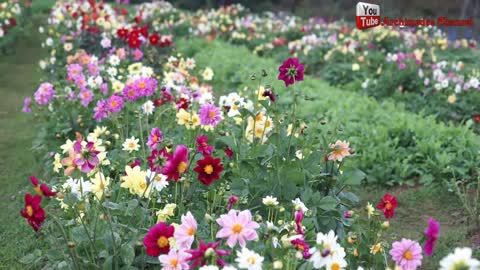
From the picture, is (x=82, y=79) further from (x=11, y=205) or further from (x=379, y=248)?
(x=379, y=248)

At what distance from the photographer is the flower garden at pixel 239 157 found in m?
2.16

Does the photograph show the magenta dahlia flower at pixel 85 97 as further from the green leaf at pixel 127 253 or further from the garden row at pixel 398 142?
the green leaf at pixel 127 253

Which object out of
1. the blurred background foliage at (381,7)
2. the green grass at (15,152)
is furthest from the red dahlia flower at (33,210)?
the blurred background foliage at (381,7)

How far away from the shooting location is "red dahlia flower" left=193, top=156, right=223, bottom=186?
91.9 inches

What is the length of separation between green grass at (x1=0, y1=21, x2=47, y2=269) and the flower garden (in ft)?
0.07

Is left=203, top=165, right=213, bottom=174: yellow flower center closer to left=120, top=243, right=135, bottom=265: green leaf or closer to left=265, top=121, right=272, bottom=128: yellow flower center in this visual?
left=120, top=243, right=135, bottom=265: green leaf

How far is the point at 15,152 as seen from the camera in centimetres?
549

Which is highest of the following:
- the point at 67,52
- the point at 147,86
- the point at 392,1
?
the point at 147,86

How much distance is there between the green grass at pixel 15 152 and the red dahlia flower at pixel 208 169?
1369 millimetres

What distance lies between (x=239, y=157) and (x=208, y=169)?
66 cm

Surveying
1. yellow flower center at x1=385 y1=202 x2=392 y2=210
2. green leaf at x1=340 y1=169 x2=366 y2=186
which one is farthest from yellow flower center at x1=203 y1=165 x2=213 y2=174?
green leaf at x1=340 y1=169 x2=366 y2=186

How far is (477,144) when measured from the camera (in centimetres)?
467

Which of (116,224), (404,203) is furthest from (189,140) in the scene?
(404,203)

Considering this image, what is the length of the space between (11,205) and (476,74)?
17.0 ft
